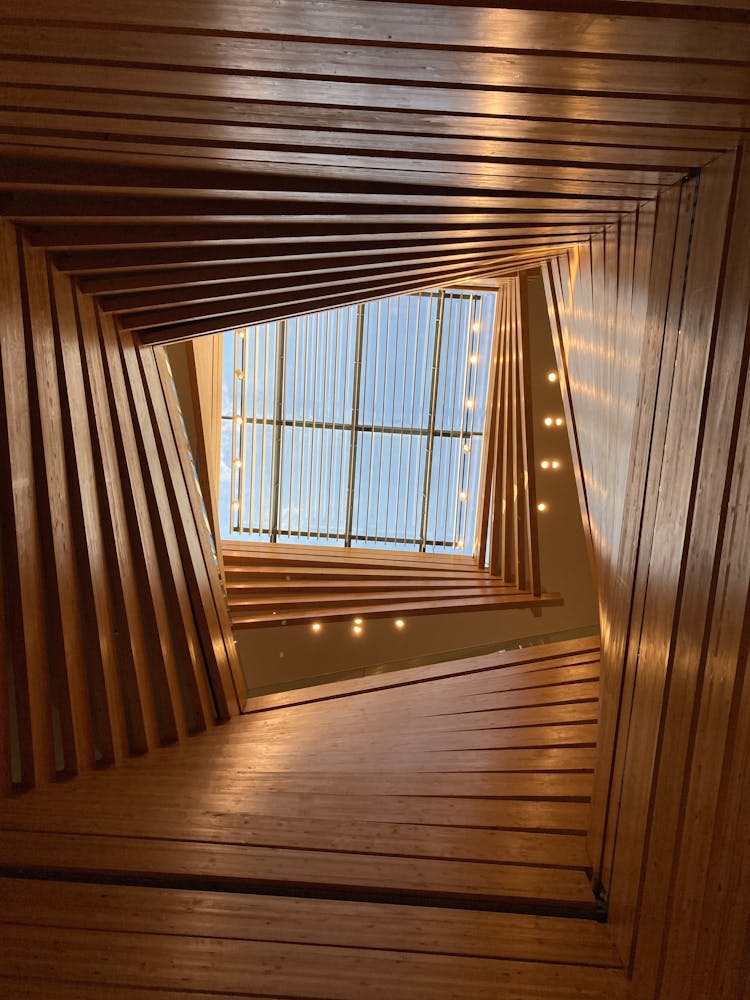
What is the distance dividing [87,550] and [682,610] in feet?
10.6

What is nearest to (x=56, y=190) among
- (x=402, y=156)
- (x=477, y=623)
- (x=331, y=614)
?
(x=402, y=156)

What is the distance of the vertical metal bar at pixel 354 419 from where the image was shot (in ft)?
37.2

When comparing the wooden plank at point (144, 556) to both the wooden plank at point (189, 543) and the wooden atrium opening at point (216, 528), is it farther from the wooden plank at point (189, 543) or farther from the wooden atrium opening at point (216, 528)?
the wooden plank at point (189, 543)

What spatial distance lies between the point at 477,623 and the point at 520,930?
18.5ft

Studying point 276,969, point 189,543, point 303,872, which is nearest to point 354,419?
point 189,543

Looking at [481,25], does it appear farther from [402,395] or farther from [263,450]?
[263,450]

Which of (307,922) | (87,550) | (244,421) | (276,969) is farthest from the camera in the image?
(244,421)

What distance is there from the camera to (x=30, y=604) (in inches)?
167

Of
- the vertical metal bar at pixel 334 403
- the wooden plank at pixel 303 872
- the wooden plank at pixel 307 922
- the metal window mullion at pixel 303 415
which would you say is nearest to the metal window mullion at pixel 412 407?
the vertical metal bar at pixel 334 403

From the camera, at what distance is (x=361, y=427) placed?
456 inches

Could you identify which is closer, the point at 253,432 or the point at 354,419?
the point at 253,432

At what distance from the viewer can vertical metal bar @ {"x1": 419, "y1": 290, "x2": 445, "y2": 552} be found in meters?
11.3

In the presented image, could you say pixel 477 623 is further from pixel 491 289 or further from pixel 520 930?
pixel 520 930

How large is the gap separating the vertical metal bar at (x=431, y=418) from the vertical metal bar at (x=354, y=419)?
3.15ft
